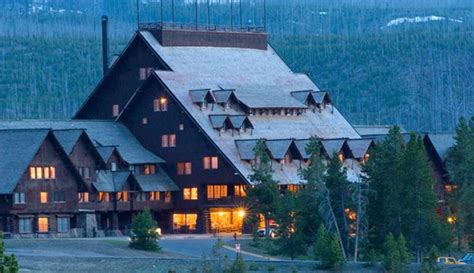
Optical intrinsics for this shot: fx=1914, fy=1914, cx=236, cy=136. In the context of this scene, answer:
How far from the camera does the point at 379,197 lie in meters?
93.8

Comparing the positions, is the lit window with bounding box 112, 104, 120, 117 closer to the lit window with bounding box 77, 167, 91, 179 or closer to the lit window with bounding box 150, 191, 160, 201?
the lit window with bounding box 150, 191, 160, 201

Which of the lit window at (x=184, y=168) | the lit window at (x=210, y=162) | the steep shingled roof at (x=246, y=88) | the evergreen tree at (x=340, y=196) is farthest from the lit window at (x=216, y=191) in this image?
the evergreen tree at (x=340, y=196)

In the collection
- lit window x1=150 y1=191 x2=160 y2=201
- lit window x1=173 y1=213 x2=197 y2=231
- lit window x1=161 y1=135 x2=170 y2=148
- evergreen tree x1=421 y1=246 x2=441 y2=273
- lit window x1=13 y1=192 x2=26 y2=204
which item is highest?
lit window x1=161 y1=135 x2=170 y2=148

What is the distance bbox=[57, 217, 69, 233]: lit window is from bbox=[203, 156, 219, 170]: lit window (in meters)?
10.6

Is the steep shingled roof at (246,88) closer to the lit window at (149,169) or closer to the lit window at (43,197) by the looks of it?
the lit window at (149,169)

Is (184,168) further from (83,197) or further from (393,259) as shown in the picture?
(393,259)

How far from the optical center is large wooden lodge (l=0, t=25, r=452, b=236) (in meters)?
109

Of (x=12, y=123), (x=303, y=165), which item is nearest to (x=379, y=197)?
(x=303, y=165)

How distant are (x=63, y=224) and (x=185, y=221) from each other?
35.4 feet

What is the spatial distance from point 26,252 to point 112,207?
910 inches

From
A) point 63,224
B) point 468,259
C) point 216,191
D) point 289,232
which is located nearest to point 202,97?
point 216,191

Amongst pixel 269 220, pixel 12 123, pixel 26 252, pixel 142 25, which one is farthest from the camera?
pixel 142 25

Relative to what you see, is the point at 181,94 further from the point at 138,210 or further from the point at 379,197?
the point at 379,197

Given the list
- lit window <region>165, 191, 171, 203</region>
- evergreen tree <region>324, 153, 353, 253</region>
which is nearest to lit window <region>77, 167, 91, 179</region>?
lit window <region>165, 191, 171, 203</region>
